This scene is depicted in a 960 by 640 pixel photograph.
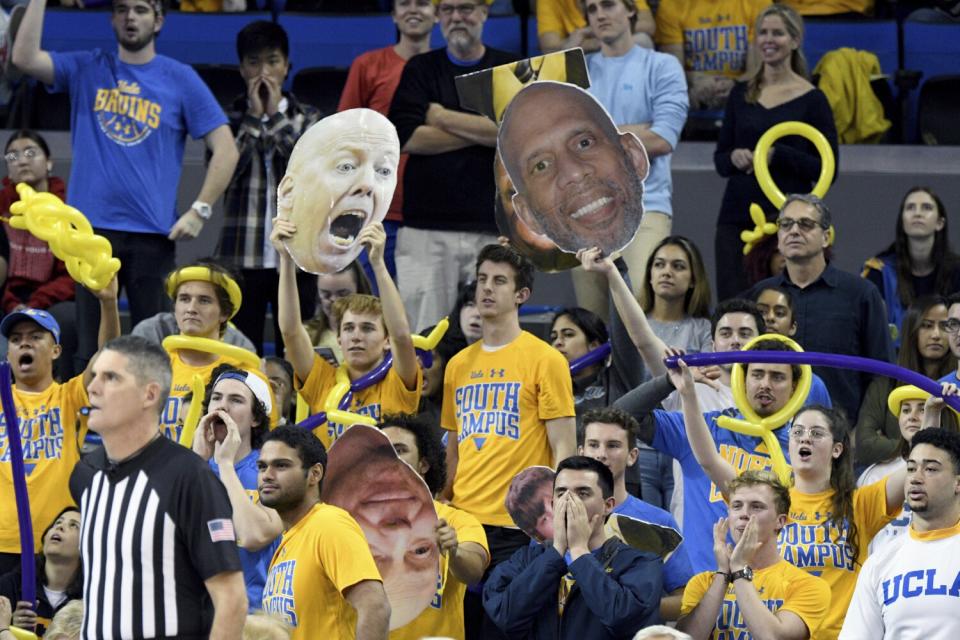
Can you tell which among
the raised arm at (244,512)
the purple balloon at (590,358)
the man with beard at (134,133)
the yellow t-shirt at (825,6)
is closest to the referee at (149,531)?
the raised arm at (244,512)

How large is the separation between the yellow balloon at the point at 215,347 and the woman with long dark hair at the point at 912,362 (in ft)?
A: 7.53

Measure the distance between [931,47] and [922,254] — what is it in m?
2.88

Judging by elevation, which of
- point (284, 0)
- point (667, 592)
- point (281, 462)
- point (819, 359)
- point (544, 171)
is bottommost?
point (667, 592)

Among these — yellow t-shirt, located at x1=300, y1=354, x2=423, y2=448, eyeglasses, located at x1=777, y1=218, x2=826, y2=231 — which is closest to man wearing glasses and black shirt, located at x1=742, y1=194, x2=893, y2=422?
eyeglasses, located at x1=777, y1=218, x2=826, y2=231

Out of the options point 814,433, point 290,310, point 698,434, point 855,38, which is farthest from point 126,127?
point 855,38

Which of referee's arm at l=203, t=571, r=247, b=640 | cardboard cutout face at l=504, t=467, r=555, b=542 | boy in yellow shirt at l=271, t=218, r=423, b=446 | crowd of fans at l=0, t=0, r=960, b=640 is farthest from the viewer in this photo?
boy in yellow shirt at l=271, t=218, r=423, b=446

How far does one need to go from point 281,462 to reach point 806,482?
176 centimetres

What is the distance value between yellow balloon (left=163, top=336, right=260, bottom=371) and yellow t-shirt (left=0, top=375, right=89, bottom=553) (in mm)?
386

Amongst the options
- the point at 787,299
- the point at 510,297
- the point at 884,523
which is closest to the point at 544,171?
the point at 510,297

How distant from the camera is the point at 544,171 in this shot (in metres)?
6.49

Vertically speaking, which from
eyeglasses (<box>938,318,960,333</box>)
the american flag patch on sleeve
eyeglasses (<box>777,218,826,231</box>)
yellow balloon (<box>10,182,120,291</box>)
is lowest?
the american flag patch on sleeve

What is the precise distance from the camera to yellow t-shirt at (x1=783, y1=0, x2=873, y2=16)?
1047 centimetres

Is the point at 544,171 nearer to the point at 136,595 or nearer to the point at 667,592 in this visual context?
the point at 667,592

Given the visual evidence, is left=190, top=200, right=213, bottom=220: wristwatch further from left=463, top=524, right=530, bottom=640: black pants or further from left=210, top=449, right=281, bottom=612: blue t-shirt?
left=463, top=524, right=530, bottom=640: black pants
